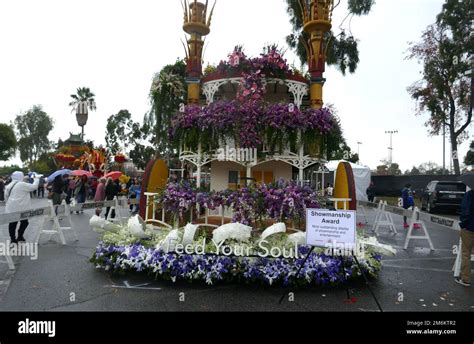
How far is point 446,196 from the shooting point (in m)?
20.1

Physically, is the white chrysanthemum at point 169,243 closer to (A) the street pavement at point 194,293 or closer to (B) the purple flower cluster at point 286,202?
(A) the street pavement at point 194,293

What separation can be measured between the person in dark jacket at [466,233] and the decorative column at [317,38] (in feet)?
14.8

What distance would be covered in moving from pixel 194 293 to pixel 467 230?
483 cm

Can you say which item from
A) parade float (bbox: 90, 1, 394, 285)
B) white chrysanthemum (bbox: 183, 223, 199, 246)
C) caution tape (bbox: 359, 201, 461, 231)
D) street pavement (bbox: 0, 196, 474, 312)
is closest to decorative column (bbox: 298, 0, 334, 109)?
parade float (bbox: 90, 1, 394, 285)

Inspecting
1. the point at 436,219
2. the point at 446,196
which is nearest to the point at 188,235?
the point at 436,219

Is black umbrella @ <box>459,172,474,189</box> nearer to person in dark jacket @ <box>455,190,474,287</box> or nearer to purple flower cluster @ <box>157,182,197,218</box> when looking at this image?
person in dark jacket @ <box>455,190,474,287</box>

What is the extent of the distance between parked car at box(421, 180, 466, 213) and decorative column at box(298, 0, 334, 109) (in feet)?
45.5

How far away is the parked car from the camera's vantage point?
20047 millimetres

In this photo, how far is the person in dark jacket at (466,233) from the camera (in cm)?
647

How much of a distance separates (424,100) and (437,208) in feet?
37.1

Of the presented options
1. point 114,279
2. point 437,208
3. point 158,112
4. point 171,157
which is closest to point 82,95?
point 171,157

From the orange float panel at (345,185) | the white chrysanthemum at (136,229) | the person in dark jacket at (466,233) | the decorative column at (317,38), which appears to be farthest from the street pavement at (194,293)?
the decorative column at (317,38)
